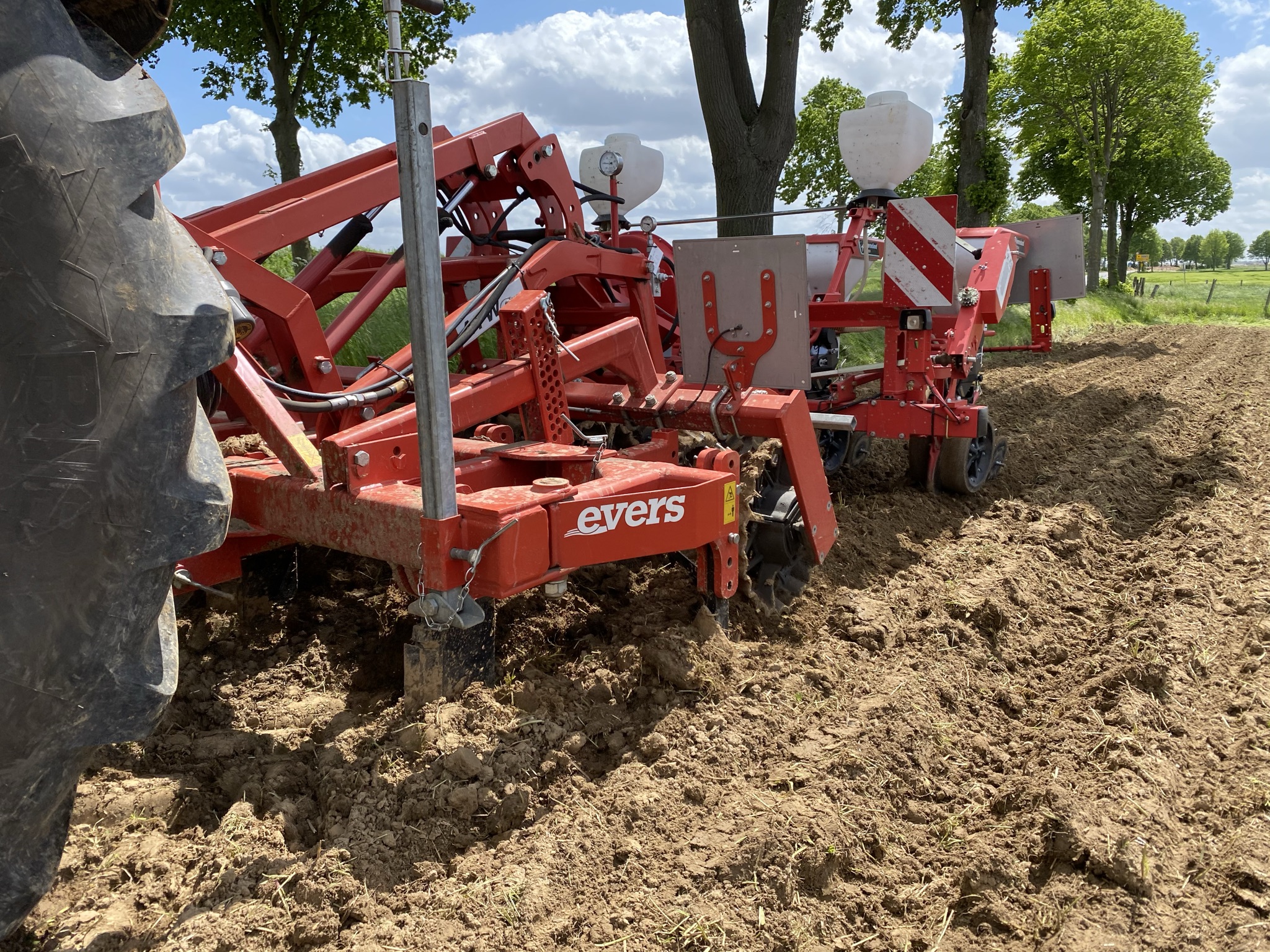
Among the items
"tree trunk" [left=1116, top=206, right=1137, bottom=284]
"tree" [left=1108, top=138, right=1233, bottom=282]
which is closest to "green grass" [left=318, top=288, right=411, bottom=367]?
"tree" [left=1108, top=138, right=1233, bottom=282]

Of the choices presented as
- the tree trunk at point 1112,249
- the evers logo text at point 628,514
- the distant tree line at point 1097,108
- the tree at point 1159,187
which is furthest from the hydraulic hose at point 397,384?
the tree at point 1159,187

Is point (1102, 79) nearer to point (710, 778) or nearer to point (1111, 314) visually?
point (1111, 314)

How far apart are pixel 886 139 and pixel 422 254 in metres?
5.22

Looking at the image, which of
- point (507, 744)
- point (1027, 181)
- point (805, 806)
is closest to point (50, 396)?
point (507, 744)

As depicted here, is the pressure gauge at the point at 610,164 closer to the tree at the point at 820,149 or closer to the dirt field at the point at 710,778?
the dirt field at the point at 710,778

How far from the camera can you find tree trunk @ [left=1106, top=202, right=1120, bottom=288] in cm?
2972

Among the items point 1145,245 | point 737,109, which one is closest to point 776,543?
point 737,109

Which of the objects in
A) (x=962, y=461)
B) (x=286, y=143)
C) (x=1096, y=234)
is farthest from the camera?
(x=1096, y=234)

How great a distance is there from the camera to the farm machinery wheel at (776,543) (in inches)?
174

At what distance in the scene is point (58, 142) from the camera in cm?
168

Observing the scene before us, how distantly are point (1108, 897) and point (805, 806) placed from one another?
83cm

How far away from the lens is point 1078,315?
20906 mm

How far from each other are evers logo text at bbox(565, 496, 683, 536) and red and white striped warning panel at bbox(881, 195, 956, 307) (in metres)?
3.22

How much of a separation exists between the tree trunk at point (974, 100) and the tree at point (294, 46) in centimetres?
898
